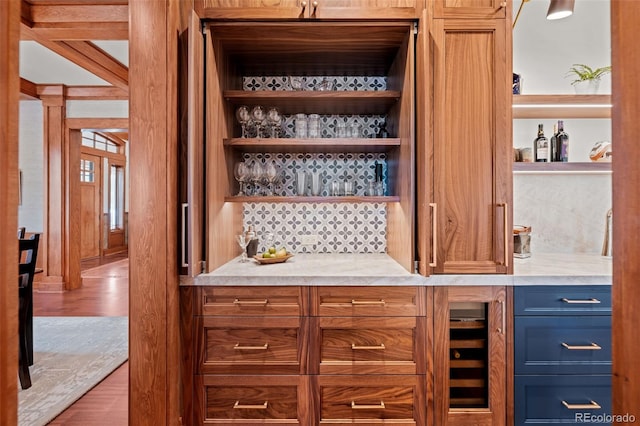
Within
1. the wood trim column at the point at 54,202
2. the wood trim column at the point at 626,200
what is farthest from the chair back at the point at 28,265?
the wood trim column at the point at 626,200

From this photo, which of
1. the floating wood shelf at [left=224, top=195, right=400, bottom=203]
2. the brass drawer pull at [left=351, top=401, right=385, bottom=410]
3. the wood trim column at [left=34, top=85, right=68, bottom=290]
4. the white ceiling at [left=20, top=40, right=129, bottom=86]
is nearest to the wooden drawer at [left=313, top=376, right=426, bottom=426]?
the brass drawer pull at [left=351, top=401, right=385, bottom=410]

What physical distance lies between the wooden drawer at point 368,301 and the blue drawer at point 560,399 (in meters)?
0.64

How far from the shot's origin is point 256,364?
1723 mm

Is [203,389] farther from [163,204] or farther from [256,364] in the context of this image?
[163,204]

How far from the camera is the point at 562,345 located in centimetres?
172

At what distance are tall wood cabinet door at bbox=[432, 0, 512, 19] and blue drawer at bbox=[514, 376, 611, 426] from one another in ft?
5.97

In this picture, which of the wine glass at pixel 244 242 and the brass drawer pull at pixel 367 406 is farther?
the wine glass at pixel 244 242

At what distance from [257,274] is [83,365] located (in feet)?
6.92

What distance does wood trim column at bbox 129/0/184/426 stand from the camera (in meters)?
1.62

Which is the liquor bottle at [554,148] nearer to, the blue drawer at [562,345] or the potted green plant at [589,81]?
the potted green plant at [589,81]

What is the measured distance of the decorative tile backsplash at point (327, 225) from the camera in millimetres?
2484

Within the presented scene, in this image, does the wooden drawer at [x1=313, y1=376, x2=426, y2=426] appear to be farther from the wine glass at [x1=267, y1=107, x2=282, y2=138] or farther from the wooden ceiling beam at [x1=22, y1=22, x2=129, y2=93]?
the wooden ceiling beam at [x1=22, y1=22, x2=129, y2=93]

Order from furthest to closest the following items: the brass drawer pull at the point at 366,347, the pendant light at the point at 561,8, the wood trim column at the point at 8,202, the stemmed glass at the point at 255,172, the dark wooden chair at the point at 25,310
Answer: the dark wooden chair at the point at 25,310 → the stemmed glass at the point at 255,172 → the pendant light at the point at 561,8 → the brass drawer pull at the point at 366,347 → the wood trim column at the point at 8,202

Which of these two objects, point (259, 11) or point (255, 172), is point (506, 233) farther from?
point (259, 11)
